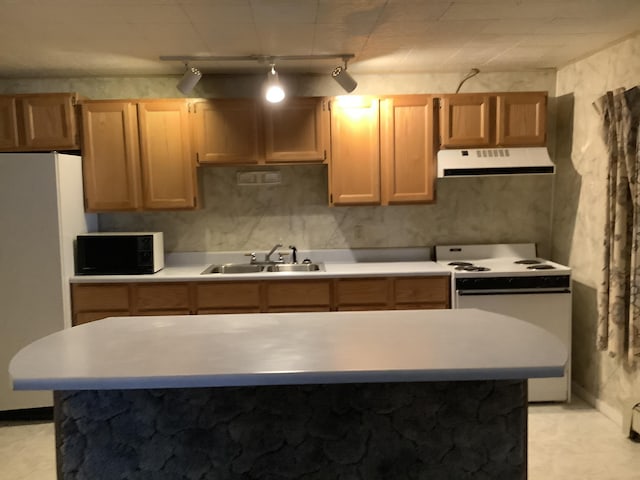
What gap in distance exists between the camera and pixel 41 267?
333 cm

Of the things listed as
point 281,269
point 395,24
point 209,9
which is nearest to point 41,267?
point 281,269

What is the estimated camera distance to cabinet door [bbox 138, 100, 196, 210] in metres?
3.59

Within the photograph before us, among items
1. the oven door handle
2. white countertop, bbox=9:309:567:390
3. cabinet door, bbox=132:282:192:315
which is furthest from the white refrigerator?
the oven door handle

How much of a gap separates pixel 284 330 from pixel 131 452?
0.65 meters

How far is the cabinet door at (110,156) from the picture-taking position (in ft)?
11.7

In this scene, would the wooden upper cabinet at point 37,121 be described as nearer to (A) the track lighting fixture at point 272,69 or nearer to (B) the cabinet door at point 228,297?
(A) the track lighting fixture at point 272,69

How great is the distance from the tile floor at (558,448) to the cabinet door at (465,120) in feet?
6.33

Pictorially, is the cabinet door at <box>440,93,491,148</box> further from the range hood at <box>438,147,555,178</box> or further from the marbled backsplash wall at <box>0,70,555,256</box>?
the marbled backsplash wall at <box>0,70,555,256</box>

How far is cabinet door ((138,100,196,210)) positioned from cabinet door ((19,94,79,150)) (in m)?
0.49

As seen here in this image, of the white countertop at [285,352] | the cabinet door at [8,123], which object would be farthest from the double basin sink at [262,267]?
the white countertop at [285,352]

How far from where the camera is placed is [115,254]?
3.56 metres

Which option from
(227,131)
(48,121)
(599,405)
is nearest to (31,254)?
(48,121)

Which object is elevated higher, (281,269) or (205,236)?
(205,236)

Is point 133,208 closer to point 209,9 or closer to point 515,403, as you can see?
point 209,9
